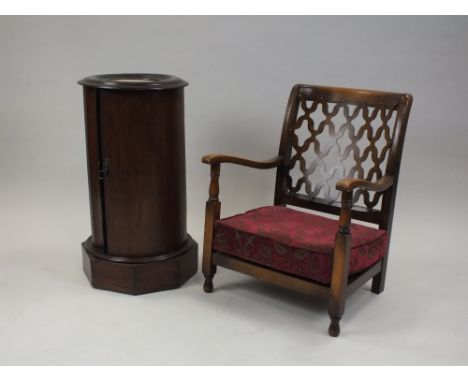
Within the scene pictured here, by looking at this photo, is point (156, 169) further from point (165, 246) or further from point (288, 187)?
point (288, 187)

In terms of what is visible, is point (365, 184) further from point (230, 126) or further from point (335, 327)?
point (230, 126)

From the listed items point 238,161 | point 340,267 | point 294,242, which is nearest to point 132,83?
point 238,161

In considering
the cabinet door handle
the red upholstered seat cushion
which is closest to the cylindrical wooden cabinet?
the cabinet door handle

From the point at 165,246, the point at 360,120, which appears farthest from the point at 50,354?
the point at 360,120

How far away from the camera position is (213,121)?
4387 millimetres

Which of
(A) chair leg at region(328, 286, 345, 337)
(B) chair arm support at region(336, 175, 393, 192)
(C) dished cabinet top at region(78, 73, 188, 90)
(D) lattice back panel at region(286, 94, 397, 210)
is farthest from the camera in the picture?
(D) lattice back panel at region(286, 94, 397, 210)

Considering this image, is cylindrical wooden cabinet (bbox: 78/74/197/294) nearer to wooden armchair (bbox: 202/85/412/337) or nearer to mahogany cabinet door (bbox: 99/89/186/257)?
mahogany cabinet door (bbox: 99/89/186/257)

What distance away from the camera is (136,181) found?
3395 mm

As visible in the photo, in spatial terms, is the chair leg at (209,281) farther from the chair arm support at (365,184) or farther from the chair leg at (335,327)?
the chair arm support at (365,184)

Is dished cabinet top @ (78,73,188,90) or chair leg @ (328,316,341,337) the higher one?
dished cabinet top @ (78,73,188,90)

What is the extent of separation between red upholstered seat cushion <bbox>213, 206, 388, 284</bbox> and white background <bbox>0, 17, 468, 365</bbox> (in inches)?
12.1

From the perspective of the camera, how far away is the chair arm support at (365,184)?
295cm

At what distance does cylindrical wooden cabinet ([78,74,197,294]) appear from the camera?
3309mm

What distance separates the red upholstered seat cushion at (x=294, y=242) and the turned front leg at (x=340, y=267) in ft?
0.15
